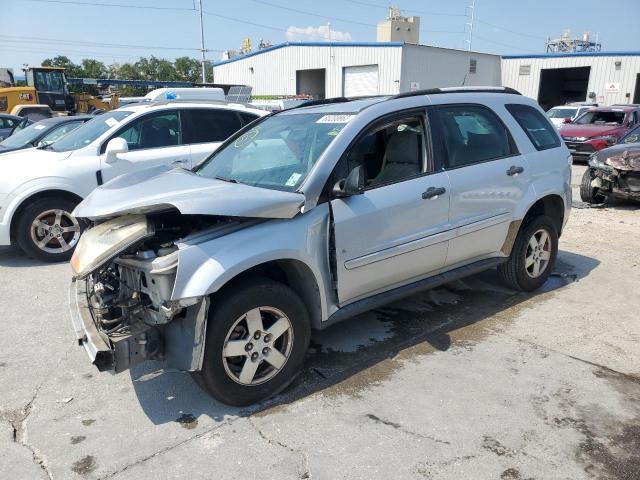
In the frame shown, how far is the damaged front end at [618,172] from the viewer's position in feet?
28.3

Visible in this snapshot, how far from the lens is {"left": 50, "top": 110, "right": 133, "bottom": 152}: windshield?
6.69 metres

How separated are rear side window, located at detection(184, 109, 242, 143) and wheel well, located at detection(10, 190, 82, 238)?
1.63m

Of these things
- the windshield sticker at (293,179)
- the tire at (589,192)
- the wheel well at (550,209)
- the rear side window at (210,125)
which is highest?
the rear side window at (210,125)

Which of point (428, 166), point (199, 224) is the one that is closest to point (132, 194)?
point (199, 224)

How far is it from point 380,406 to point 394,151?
80.3 inches

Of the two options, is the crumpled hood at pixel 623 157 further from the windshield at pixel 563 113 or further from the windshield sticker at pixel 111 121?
the windshield at pixel 563 113

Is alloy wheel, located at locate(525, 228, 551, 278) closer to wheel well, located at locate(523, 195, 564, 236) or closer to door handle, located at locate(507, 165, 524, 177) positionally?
wheel well, located at locate(523, 195, 564, 236)

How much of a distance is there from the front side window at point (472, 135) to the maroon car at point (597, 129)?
12626mm

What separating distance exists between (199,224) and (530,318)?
3049mm

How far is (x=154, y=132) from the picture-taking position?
6855mm

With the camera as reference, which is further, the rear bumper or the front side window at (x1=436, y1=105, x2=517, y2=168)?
the front side window at (x1=436, y1=105, x2=517, y2=168)

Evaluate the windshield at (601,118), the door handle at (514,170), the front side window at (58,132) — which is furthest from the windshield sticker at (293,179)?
the windshield at (601,118)

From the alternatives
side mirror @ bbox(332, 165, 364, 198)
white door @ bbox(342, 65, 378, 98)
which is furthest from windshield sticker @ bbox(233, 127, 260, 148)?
white door @ bbox(342, 65, 378, 98)

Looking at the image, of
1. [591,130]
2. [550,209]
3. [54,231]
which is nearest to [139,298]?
[54,231]
